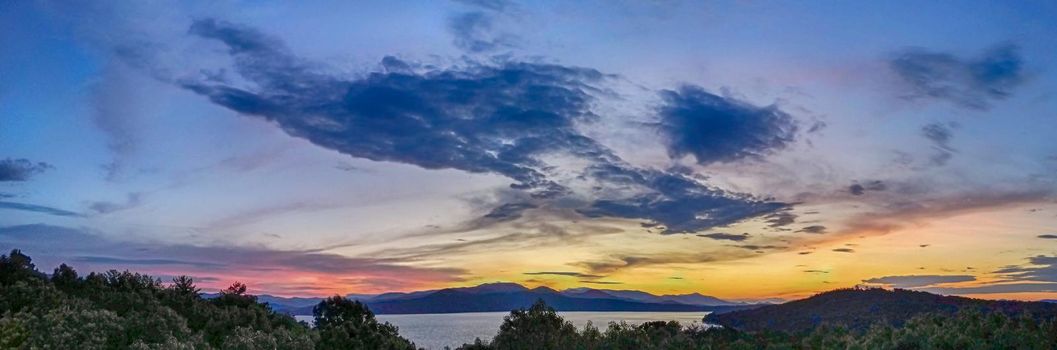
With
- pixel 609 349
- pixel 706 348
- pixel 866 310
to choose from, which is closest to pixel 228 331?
pixel 609 349

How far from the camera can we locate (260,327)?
6475 centimetres

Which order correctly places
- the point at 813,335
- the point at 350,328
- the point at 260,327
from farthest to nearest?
the point at 813,335 < the point at 260,327 < the point at 350,328

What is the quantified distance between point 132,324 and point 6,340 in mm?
5128

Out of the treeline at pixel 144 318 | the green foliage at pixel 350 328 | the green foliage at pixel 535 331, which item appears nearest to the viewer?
the treeline at pixel 144 318

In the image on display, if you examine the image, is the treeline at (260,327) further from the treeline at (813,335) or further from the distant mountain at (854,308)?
the distant mountain at (854,308)

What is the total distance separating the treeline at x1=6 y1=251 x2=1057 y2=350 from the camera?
33.5m

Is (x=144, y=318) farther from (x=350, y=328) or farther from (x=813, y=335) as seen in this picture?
(x=813, y=335)

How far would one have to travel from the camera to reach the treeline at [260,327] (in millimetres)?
33469

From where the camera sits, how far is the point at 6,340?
32.8 meters

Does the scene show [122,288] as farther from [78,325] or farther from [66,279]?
[78,325]

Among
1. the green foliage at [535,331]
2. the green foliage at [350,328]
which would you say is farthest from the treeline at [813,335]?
the green foliage at [350,328]

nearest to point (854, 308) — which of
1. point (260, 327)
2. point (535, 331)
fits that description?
point (535, 331)

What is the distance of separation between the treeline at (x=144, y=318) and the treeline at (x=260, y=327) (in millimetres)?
73

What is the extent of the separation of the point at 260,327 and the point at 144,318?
2903 cm
